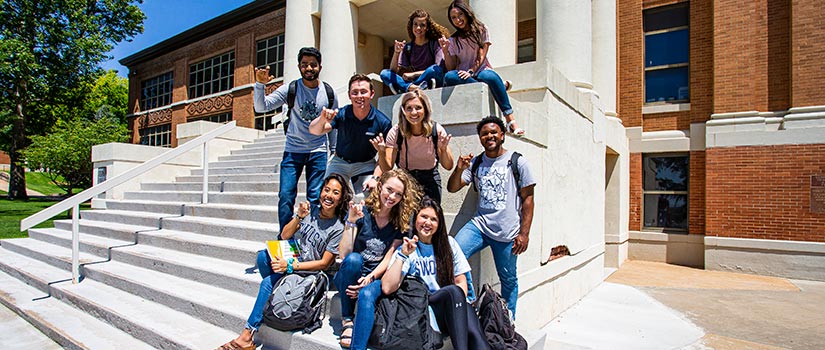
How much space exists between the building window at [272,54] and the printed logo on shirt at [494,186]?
16045 mm

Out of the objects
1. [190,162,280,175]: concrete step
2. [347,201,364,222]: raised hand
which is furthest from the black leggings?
[190,162,280,175]: concrete step

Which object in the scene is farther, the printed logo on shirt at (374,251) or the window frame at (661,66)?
the window frame at (661,66)

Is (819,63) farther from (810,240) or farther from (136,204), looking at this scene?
(136,204)

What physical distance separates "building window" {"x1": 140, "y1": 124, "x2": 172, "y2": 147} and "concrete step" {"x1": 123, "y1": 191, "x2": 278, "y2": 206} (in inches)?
686

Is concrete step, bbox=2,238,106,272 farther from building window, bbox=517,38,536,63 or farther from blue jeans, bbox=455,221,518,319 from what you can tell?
building window, bbox=517,38,536,63

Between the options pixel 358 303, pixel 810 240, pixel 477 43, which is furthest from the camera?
pixel 810 240

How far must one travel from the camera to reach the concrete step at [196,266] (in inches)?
171

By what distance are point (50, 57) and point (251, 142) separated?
2134 centimetres

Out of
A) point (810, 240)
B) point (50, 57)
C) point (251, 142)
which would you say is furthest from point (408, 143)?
point (50, 57)

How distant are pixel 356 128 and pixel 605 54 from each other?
8185 mm

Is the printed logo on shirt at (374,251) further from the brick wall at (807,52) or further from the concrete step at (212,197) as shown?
the brick wall at (807,52)

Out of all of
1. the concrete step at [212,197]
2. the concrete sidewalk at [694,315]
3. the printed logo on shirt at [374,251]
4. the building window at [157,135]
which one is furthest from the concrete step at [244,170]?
the building window at [157,135]

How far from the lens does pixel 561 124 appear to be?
5.62 m

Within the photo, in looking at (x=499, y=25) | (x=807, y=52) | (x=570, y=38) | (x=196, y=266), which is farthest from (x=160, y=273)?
(x=807, y=52)
